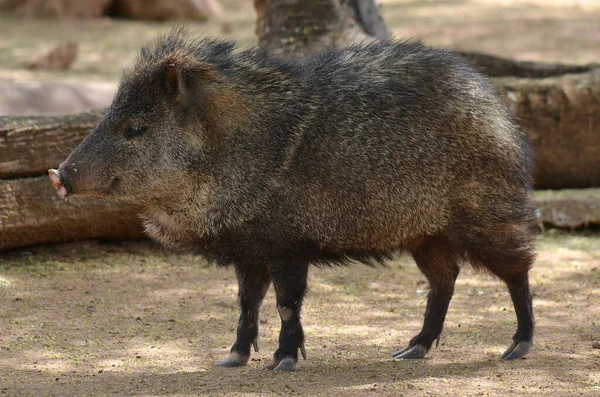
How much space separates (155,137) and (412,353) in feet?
5.76

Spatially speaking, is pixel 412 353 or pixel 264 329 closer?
pixel 412 353

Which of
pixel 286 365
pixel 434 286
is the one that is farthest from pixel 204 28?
pixel 286 365

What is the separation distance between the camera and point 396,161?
16.0 ft

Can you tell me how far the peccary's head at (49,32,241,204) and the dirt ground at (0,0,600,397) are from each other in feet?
2.98

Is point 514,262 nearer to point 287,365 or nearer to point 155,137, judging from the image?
point 287,365

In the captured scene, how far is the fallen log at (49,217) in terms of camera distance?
21.7ft

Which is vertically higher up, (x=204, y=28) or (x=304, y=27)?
(x=304, y=27)

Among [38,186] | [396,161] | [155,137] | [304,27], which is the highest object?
[304,27]

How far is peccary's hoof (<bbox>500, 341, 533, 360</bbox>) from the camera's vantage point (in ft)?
16.7

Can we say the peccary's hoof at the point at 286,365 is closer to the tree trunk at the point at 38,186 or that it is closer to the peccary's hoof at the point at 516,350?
the peccary's hoof at the point at 516,350

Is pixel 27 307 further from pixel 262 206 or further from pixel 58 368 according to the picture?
pixel 262 206

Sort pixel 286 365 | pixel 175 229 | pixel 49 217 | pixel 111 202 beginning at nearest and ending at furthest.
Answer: pixel 286 365 → pixel 175 229 → pixel 49 217 → pixel 111 202

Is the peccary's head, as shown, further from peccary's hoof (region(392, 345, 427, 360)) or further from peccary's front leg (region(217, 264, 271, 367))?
peccary's hoof (region(392, 345, 427, 360))

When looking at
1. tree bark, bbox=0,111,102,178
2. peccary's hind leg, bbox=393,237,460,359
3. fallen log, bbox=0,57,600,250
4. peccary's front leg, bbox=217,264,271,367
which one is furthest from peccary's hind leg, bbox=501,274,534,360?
tree bark, bbox=0,111,102,178
